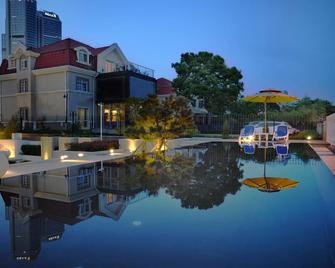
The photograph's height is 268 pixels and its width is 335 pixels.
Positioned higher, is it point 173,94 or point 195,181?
point 173,94

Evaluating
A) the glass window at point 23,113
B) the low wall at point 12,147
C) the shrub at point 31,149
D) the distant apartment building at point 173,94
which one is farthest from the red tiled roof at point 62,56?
the low wall at point 12,147

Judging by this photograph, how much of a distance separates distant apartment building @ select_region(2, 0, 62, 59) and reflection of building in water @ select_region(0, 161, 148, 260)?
142 metres

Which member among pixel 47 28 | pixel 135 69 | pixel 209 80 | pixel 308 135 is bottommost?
pixel 308 135

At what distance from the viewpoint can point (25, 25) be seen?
133m

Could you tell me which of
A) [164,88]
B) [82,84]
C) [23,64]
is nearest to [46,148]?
[82,84]

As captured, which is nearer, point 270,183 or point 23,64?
point 270,183

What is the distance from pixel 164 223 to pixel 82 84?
26.8 m

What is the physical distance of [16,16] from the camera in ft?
435

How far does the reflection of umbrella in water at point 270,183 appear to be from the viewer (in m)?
5.82

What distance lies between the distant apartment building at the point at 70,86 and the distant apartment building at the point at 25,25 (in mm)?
115171

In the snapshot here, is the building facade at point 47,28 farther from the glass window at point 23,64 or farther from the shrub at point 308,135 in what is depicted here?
the shrub at point 308,135

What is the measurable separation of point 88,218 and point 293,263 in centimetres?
261

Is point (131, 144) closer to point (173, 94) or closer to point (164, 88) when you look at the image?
point (173, 94)

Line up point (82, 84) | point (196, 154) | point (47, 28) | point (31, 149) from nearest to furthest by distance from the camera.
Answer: point (196, 154), point (31, 149), point (82, 84), point (47, 28)
